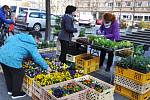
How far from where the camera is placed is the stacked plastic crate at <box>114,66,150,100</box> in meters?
4.46

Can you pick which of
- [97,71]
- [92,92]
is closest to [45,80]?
[92,92]

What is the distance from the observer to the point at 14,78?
14.3ft

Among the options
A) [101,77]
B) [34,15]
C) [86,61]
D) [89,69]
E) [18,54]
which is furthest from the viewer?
[34,15]

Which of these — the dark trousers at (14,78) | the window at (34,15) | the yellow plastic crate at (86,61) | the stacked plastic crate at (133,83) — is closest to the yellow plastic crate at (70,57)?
the yellow plastic crate at (86,61)

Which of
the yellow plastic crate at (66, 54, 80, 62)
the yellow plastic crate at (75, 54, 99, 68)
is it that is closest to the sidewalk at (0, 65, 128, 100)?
the yellow plastic crate at (75, 54, 99, 68)

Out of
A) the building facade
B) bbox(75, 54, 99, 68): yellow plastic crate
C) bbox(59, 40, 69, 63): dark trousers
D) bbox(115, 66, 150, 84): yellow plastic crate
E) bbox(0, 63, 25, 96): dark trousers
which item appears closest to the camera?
bbox(0, 63, 25, 96): dark trousers

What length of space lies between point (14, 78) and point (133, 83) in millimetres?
2128

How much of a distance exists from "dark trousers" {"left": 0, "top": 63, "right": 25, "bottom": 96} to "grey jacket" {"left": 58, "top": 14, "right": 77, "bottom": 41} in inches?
77.5

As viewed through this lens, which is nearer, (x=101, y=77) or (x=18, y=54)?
(x=18, y=54)

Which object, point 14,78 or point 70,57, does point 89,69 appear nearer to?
point 70,57

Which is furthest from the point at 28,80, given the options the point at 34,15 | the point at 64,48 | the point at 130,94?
the point at 34,15

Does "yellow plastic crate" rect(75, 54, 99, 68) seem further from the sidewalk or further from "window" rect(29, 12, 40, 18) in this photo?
"window" rect(29, 12, 40, 18)

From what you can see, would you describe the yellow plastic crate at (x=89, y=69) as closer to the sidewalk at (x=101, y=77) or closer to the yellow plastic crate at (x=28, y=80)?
the sidewalk at (x=101, y=77)

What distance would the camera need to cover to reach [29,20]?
1695cm
